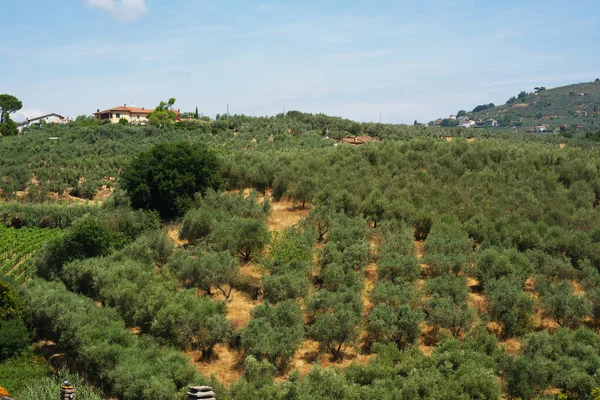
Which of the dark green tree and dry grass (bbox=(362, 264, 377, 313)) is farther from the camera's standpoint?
the dark green tree

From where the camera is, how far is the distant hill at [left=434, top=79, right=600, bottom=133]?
12888cm

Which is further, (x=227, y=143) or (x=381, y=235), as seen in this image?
(x=227, y=143)

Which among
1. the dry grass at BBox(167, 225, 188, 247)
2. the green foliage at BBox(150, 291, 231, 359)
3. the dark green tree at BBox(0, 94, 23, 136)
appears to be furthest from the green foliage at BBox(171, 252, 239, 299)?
the dark green tree at BBox(0, 94, 23, 136)

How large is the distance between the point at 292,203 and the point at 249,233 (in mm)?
8668

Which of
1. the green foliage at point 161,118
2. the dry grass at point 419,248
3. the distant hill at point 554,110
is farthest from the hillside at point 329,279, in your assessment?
the distant hill at point 554,110

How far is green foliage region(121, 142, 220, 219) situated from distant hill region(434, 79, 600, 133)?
313ft

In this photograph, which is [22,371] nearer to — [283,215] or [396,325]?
[396,325]

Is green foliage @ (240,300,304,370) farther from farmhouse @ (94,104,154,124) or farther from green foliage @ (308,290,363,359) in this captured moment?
farmhouse @ (94,104,154,124)

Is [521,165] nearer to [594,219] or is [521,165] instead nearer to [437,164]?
[437,164]

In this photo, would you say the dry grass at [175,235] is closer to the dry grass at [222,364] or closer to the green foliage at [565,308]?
the dry grass at [222,364]

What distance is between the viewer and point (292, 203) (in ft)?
128

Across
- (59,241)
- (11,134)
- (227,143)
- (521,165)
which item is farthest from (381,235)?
(11,134)

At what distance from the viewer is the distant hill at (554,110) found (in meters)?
129

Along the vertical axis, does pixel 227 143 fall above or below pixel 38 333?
above
